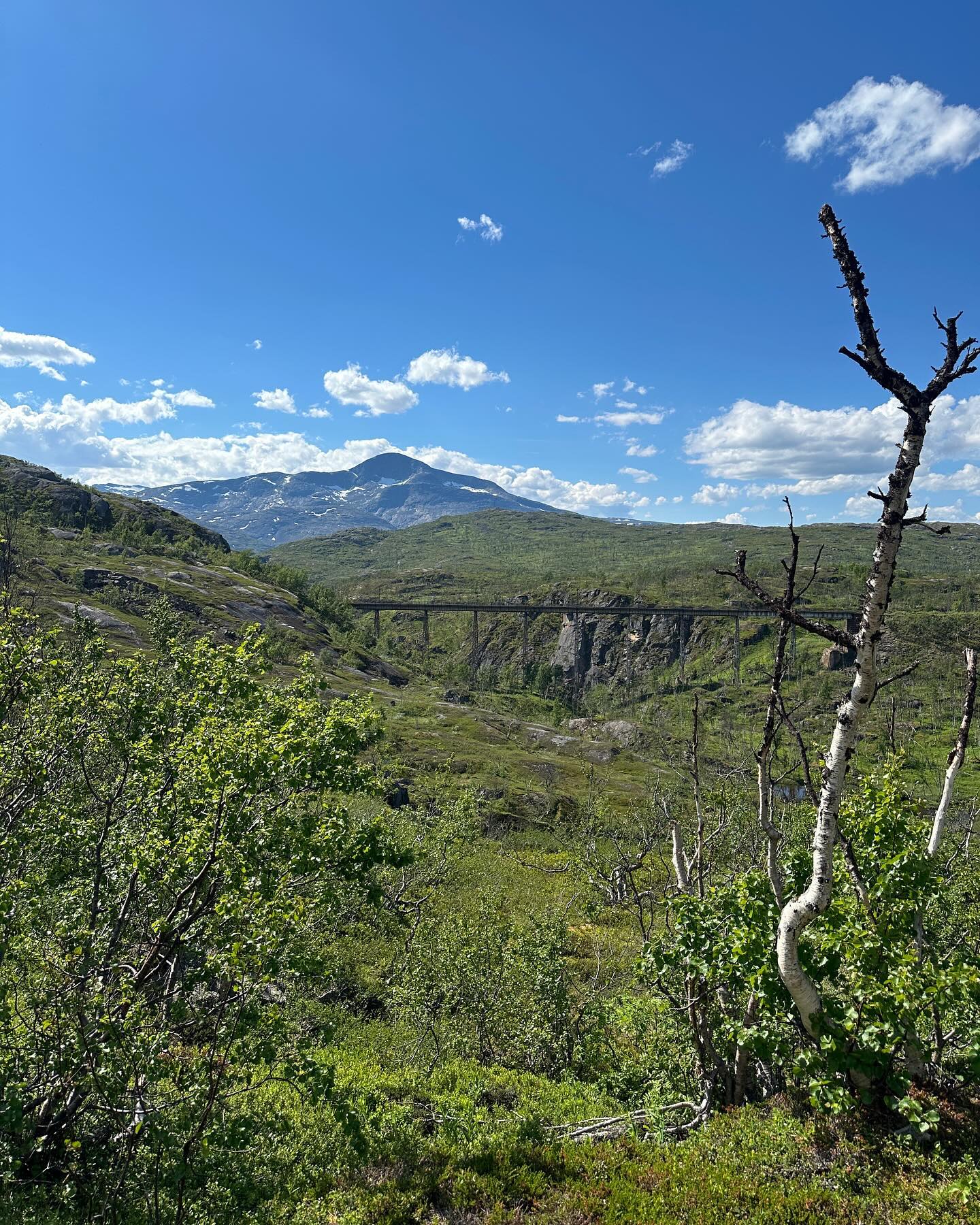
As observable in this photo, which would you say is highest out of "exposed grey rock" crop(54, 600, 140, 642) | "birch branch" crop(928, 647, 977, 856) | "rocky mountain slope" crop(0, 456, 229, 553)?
"rocky mountain slope" crop(0, 456, 229, 553)

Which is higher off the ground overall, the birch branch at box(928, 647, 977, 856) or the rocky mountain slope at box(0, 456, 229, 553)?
the rocky mountain slope at box(0, 456, 229, 553)

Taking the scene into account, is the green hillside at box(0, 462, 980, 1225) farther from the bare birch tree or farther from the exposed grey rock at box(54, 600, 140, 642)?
the exposed grey rock at box(54, 600, 140, 642)

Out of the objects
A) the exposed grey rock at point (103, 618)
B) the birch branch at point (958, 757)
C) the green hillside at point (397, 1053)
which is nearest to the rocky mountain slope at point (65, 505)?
the exposed grey rock at point (103, 618)

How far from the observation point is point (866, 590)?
27.0ft

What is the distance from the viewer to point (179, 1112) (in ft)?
29.5

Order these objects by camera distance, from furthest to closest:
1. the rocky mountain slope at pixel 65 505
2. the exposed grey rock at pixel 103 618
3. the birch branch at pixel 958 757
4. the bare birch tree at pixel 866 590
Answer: the rocky mountain slope at pixel 65 505 → the exposed grey rock at pixel 103 618 → the birch branch at pixel 958 757 → the bare birch tree at pixel 866 590

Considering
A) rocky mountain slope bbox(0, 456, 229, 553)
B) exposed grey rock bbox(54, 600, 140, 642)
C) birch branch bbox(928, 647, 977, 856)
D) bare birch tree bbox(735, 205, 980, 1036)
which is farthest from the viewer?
rocky mountain slope bbox(0, 456, 229, 553)

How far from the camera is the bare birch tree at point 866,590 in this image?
24.7 feet

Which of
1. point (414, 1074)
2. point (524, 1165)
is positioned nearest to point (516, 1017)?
point (414, 1074)

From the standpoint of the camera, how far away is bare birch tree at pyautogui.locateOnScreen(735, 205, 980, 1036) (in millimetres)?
7539

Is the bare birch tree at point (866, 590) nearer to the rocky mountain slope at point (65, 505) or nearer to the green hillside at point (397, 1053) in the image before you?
the green hillside at point (397, 1053)

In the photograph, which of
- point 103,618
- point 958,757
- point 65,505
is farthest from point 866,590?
point 65,505

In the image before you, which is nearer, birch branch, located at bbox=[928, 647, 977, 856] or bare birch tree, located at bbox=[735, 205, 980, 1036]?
bare birch tree, located at bbox=[735, 205, 980, 1036]

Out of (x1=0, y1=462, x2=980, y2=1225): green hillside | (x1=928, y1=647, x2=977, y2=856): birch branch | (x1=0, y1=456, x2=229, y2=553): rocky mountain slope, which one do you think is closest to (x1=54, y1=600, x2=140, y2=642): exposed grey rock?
(x1=0, y1=456, x2=229, y2=553): rocky mountain slope
